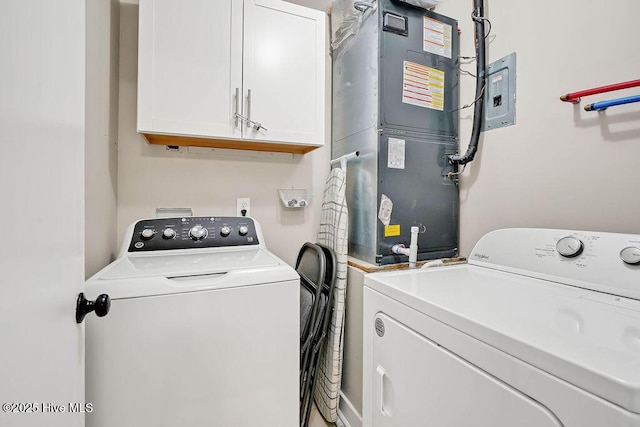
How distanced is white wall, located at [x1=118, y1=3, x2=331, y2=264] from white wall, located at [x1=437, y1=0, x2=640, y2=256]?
1043mm

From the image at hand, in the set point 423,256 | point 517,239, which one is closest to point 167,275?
point 423,256

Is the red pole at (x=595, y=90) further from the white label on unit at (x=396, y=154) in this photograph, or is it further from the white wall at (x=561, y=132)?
the white label on unit at (x=396, y=154)

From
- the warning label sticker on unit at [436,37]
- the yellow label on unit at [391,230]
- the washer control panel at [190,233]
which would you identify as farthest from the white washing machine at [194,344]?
the warning label sticker on unit at [436,37]

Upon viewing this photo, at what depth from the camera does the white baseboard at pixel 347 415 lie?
1472 mm

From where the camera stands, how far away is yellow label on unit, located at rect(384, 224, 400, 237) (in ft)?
4.87

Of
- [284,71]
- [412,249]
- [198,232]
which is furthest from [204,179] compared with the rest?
[412,249]

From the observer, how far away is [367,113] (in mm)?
1559

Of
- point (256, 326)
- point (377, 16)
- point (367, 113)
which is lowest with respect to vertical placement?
point (256, 326)

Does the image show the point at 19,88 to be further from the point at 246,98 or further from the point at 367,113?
the point at 367,113

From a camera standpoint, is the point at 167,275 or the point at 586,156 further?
the point at 586,156

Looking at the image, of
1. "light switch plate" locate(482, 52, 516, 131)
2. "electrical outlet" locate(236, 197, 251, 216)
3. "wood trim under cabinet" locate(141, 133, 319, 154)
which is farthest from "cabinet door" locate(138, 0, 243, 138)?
"light switch plate" locate(482, 52, 516, 131)

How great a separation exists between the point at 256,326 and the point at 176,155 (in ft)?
3.71

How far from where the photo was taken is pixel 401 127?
4.94 feet

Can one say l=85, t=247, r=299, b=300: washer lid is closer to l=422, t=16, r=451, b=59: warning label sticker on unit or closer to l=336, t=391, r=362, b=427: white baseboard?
l=336, t=391, r=362, b=427: white baseboard
